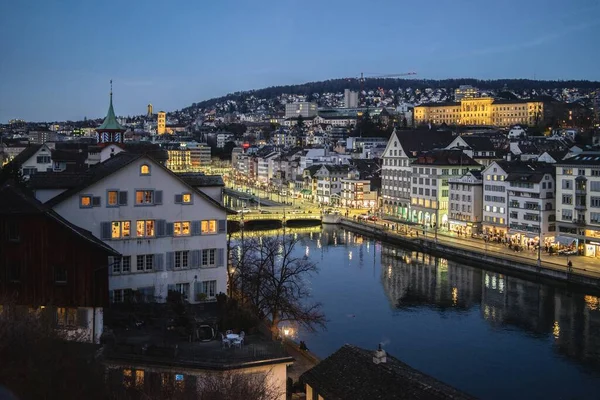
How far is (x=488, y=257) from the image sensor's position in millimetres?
44469

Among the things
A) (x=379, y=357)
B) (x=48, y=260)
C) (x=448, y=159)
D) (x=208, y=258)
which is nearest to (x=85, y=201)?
(x=208, y=258)

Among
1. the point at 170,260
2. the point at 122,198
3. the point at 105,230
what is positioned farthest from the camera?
the point at 170,260

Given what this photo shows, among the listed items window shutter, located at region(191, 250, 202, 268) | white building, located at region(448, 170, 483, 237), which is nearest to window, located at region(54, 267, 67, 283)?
window shutter, located at region(191, 250, 202, 268)

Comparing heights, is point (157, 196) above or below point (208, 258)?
above

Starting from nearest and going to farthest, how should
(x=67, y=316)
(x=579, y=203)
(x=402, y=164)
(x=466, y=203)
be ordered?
(x=67, y=316) → (x=579, y=203) → (x=466, y=203) → (x=402, y=164)

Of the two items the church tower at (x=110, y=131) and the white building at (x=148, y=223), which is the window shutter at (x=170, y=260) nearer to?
the white building at (x=148, y=223)

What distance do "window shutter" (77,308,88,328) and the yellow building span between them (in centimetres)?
12717

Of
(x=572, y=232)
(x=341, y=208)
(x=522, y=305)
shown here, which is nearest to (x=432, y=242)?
(x=572, y=232)

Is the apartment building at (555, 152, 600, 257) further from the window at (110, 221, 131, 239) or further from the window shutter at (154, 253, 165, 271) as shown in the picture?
the window at (110, 221, 131, 239)

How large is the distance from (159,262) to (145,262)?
1.44ft

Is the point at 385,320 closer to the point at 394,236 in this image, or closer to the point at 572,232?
the point at 572,232

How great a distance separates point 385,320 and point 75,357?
2016 centimetres

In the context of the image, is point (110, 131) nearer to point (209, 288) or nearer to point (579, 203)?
point (579, 203)

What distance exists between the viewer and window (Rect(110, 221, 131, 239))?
71.8 feet
